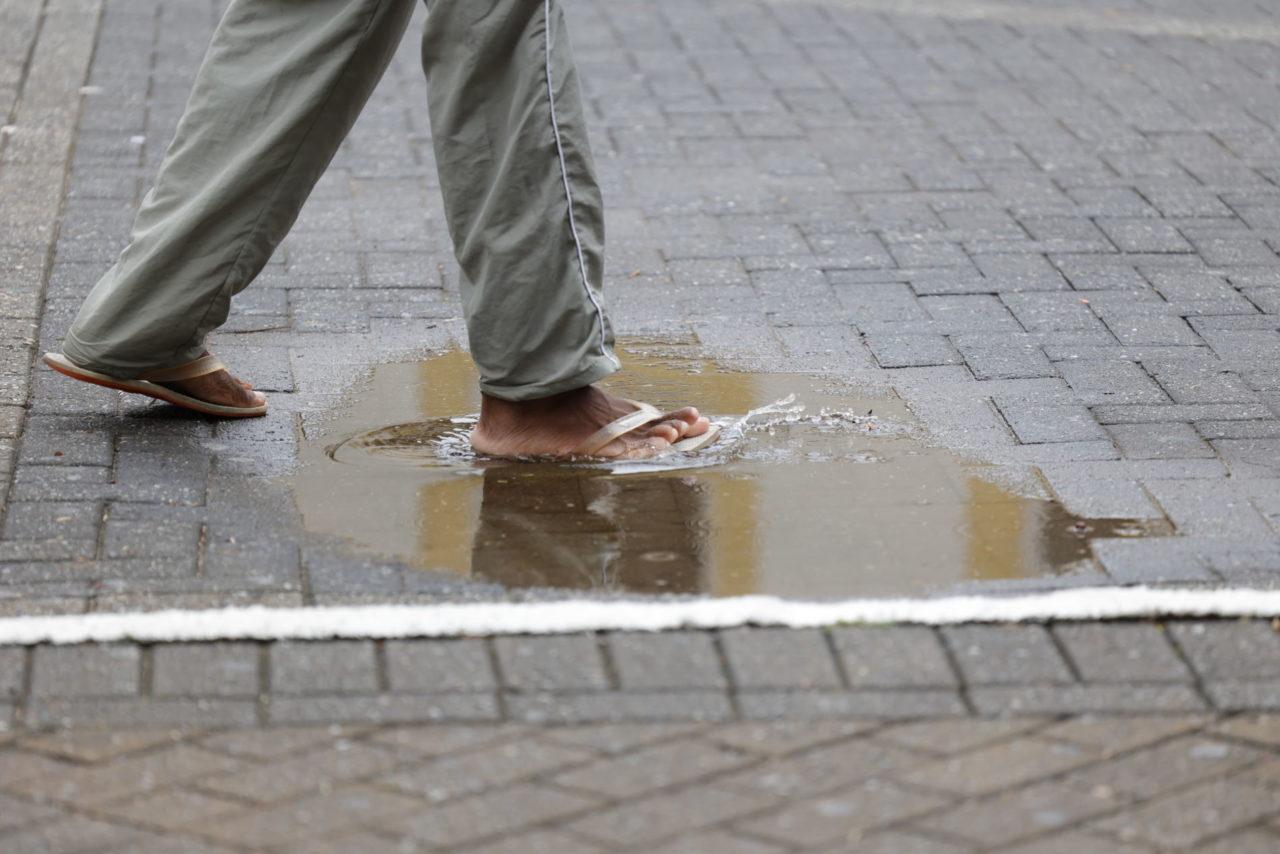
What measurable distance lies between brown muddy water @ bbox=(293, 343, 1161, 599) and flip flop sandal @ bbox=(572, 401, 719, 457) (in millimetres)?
31

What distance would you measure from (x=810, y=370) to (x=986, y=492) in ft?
2.74

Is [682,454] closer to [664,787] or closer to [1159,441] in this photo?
[1159,441]

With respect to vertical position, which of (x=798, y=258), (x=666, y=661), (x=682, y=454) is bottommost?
(x=798, y=258)

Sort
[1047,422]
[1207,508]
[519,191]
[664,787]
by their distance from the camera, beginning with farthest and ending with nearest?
[1047,422] → [519,191] → [1207,508] → [664,787]

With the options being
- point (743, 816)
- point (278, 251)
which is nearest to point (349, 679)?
point (743, 816)

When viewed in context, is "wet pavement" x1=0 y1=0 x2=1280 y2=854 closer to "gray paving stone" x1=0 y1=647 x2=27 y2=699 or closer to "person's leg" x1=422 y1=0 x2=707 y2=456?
"gray paving stone" x1=0 y1=647 x2=27 y2=699

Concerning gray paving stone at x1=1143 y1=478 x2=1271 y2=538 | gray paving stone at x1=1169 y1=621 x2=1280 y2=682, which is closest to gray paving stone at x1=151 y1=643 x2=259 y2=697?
gray paving stone at x1=1169 y1=621 x2=1280 y2=682

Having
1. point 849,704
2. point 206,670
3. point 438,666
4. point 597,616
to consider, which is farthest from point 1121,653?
point 206,670

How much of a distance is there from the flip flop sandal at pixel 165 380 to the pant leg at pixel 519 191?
0.58 meters

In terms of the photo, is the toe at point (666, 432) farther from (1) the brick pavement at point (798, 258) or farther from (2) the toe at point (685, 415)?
(1) the brick pavement at point (798, 258)

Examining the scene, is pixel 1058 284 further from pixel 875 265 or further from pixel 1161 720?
pixel 1161 720

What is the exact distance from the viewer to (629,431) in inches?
146

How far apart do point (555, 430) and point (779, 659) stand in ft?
3.43

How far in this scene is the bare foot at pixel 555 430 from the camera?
367cm
